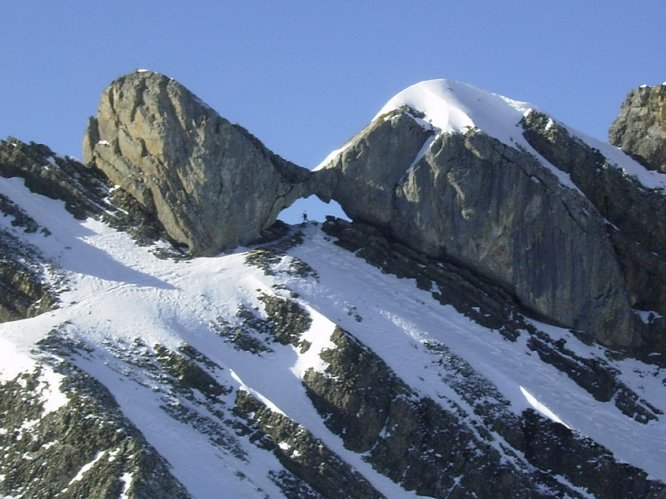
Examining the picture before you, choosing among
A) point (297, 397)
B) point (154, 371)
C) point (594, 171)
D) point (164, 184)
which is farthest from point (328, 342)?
point (594, 171)

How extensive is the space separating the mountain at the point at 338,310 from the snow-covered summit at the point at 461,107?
0.17 metres

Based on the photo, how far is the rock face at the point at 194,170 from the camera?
7925cm

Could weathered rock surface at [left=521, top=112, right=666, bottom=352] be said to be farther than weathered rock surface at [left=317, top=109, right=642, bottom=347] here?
Yes

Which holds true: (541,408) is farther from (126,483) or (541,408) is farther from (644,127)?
(644,127)

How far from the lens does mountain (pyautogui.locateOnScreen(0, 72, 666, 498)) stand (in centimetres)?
6562

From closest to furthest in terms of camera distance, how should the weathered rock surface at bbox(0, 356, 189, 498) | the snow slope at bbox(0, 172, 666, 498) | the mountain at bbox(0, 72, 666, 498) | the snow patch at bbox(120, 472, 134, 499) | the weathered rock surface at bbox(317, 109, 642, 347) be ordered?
the snow patch at bbox(120, 472, 134, 499)
the weathered rock surface at bbox(0, 356, 189, 498)
the mountain at bbox(0, 72, 666, 498)
the snow slope at bbox(0, 172, 666, 498)
the weathered rock surface at bbox(317, 109, 642, 347)

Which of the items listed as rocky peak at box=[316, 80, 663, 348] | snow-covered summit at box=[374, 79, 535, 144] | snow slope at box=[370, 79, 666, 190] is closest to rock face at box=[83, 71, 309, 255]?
rocky peak at box=[316, 80, 663, 348]

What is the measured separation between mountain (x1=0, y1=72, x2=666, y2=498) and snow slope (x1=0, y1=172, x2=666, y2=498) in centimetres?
13

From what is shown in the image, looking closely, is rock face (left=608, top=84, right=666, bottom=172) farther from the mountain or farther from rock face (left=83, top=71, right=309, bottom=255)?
rock face (left=83, top=71, right=309, bottom=255)

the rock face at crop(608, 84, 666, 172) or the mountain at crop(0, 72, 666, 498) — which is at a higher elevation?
the rock face at crop(608, 84, 666, 172)

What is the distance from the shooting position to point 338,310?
245ft

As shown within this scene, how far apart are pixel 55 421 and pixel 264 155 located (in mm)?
21675

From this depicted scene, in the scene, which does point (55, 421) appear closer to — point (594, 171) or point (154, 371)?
point (154, 371)

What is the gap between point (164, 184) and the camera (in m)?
79.8
